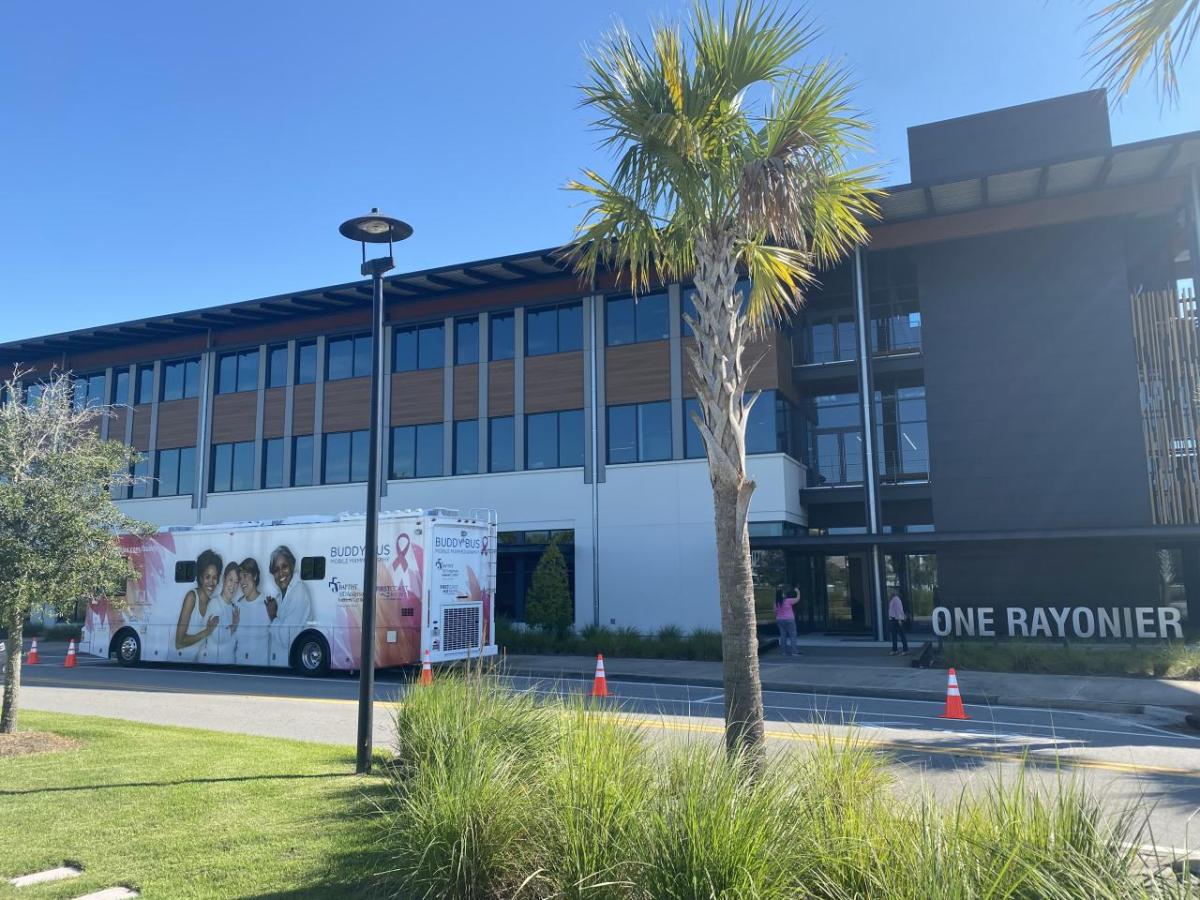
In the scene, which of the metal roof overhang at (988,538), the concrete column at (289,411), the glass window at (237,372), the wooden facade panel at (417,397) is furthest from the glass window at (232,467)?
the metal roof overhang at (988,538)

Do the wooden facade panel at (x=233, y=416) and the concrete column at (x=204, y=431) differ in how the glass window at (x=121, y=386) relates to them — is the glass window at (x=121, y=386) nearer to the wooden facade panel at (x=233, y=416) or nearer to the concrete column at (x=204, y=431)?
the concrete column at (x=204, y=431)

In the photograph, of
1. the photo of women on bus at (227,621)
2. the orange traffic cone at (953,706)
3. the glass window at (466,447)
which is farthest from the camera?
the glass window at (466,447)

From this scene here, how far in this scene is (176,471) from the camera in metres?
32.9

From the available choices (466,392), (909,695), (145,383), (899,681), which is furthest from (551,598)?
(145,383)

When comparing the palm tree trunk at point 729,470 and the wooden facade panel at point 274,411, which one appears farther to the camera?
the wooden facade panel at point 274,411

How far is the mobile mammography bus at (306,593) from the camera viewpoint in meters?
17.6

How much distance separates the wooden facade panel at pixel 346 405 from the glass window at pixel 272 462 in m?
2.20

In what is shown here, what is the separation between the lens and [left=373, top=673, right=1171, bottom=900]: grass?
133 inches

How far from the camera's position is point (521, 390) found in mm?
27234

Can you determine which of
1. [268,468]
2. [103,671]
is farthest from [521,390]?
[103,671]

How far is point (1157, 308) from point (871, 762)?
21193mm

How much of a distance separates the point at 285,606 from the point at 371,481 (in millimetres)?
11908

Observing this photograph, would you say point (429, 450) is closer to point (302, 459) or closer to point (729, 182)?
point (302, 459)

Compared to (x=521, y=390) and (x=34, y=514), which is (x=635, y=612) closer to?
(x=521, y=390)
